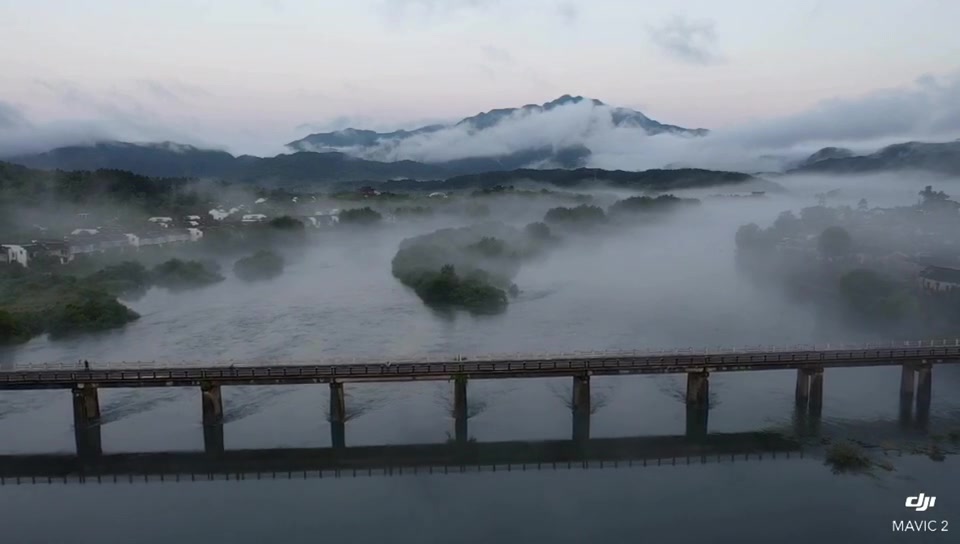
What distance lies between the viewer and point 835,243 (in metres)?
49.0

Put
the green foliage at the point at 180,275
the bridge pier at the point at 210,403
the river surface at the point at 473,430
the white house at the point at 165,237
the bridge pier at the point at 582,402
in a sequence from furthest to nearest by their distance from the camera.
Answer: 1. the white house at the point at 165,237
2. the green foliage at the point at 180,275
3. the bridge pier at the point at 582,402
4. the bridge pier at the point at 210,403
5. the river surface at the point at 473,430

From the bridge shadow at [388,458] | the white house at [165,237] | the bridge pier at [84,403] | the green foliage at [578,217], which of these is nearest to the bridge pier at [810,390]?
the bridge shadow at [388,458]

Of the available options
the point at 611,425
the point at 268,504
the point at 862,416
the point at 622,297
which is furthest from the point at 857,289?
the point at 268,504

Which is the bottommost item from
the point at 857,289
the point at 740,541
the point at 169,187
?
the point at 740,541

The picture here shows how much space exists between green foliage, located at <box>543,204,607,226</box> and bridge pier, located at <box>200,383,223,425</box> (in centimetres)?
6177

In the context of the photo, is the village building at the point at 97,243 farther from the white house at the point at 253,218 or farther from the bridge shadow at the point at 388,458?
the bridge shadow at the point at 388,458

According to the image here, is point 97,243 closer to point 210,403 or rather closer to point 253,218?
point 253,218

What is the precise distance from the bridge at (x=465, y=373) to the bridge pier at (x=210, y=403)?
0.10 ft

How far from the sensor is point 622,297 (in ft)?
148

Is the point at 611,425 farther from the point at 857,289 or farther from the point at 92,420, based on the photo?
the point at 857,289

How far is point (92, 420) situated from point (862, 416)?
2426cm

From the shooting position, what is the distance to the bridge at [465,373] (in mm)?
22234

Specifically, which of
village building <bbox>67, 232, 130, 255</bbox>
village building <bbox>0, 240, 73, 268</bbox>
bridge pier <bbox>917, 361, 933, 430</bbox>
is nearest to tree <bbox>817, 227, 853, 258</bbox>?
bridge pier <bbox>917, 361, 933, 430</bbox>

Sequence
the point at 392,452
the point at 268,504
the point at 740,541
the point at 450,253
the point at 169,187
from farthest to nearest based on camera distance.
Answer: the point at 169,187 < the point at 450,253 < the point at 392,452 < the point at 268,504 < the point at 740,541
